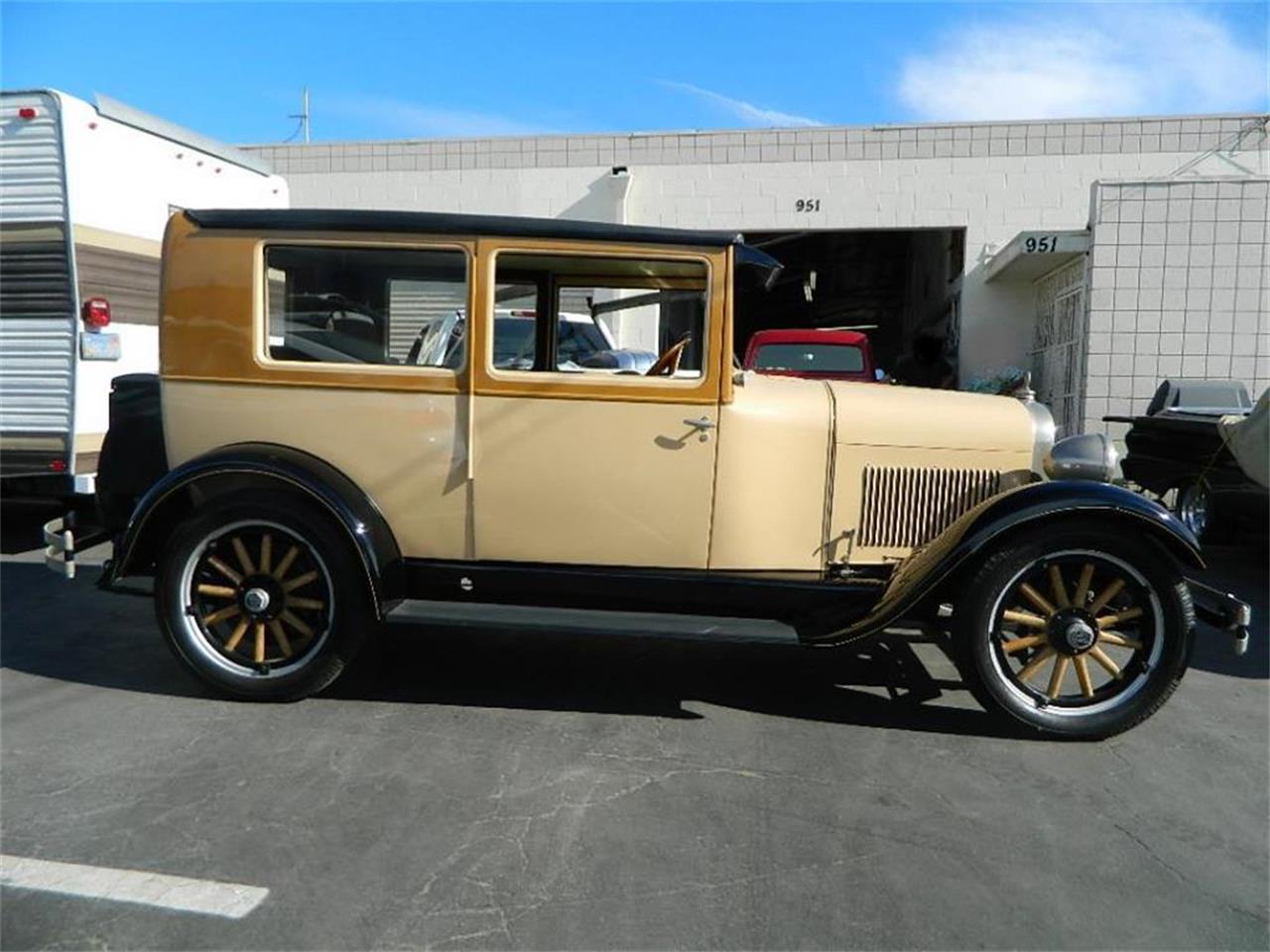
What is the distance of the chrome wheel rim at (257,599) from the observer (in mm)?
3984

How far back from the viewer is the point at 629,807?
319 cm

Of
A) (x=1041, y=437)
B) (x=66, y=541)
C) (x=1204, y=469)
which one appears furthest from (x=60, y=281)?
Result: (x=1204, y=469)

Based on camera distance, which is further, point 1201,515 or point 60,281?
point 1201,515

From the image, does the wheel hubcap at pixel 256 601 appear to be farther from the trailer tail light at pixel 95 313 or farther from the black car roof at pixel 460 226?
the trailer tail light at pixel 95 313

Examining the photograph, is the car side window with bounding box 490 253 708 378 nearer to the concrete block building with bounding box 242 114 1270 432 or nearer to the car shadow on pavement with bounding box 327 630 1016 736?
the car shadow on pavement with bounding box 327 630 1016 736

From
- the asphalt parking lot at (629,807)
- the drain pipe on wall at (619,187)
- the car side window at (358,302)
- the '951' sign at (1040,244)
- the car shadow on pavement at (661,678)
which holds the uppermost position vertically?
the drain pipe on wall at (619,187)

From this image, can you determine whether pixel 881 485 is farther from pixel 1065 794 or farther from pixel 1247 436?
pixel 1247 436

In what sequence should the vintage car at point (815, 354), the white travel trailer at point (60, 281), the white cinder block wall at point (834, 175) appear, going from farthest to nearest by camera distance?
1. the white cinder block wall at point (834, 175)
2. the vintage car at point (815, 354)
3. the white travel trailer at point (60, 281)

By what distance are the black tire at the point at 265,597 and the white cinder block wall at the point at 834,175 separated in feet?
40.6

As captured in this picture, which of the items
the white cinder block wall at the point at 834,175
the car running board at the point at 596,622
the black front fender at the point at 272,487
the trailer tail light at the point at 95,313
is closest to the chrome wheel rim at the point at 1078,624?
the car running board at the point at 596,622

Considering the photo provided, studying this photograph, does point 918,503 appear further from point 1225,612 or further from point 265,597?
point 265,597

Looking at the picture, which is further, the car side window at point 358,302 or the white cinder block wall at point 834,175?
the white cinder block wall at point 834,175

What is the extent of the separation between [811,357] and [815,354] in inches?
2.2

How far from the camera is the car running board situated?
3.78 metres
